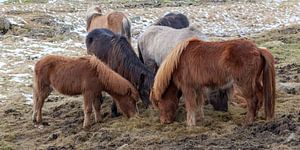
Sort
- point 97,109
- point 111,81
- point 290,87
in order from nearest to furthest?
point 111,81
point 97,109
point 290,87

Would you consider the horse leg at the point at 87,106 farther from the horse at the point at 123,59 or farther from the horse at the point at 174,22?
the horse at the point at 174,22

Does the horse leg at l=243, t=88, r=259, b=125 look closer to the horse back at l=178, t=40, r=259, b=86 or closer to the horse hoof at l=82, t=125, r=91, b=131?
the horse back at l=178, t=40, r=259, b=86

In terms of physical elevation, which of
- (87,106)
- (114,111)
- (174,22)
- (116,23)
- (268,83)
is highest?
(268,83)

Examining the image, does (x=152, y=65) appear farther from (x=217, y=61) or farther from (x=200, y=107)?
(x=217, y=61)

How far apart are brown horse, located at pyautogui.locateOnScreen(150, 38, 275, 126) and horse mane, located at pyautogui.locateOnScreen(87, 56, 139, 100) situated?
53 cm

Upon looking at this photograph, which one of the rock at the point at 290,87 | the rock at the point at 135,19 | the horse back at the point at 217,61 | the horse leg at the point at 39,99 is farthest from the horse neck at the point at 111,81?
the rock at the point at 135,19

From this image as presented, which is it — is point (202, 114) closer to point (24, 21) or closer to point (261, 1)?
point (24, 21)

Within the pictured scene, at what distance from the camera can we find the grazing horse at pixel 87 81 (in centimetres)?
756

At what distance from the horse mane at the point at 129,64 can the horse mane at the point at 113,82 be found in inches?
12.5

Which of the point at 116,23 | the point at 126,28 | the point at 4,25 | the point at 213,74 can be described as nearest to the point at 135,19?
the point at 4,25

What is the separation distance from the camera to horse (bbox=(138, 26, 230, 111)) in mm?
7750

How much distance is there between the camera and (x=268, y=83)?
21.2 feet

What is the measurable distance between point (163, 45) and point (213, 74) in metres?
2.61

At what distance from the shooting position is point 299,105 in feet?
25.2
